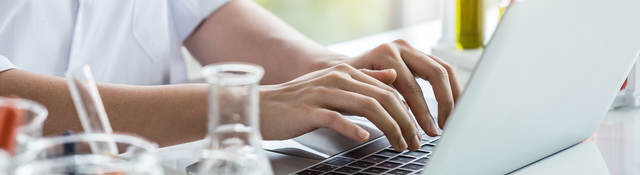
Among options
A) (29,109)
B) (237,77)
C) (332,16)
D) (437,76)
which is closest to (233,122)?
(237,77)

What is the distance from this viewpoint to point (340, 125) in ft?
3.04

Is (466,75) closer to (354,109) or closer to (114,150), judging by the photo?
(354,109)

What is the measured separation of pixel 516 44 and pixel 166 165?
362mm

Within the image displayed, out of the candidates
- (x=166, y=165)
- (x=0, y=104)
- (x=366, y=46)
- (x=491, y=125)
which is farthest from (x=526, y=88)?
(x=366, y=46)

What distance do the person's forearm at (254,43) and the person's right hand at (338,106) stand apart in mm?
305

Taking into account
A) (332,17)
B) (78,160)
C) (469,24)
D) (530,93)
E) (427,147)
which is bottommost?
(332,17)

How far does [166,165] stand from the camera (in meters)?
0.82

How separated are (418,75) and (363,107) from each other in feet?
0.60

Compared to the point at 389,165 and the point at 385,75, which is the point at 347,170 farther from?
the point at 385,75

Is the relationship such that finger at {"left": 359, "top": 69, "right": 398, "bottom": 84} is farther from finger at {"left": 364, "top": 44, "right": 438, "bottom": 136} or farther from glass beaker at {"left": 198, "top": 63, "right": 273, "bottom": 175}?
glass beaker at {"left": 198, "top": 63, "right": 273, "bottom": 175}

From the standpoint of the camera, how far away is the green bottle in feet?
5.15

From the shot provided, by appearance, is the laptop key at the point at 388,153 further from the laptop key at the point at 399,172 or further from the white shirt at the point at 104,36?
the white shirt at the point at 104,36

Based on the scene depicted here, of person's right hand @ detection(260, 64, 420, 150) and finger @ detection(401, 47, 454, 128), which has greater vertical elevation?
person's right hand @ detection(260, 64, 420, 150)

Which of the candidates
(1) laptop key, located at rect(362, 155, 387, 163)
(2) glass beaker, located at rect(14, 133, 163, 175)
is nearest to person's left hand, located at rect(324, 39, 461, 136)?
(1) laptop key, located at rect(362, 155, 387, 163)
